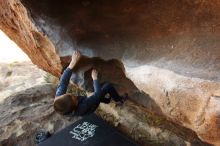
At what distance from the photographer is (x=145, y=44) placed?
2.95 metres

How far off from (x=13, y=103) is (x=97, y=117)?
1.50 metres

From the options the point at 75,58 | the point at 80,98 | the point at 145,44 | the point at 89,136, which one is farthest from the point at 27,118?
the point at 145,44

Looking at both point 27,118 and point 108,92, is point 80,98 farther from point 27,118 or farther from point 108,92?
point 27,118

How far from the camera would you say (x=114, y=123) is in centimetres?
411

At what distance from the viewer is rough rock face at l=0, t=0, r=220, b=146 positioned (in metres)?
2.14

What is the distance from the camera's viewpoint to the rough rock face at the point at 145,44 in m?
2.14

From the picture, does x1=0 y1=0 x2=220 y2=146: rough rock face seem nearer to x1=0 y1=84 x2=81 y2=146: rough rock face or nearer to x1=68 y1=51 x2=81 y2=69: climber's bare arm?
x1=68 y1=51 x2=81 y2=69: climber's bare arm

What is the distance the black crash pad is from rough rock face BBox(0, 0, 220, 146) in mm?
624

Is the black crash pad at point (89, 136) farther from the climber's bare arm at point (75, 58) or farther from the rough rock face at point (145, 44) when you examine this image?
the climber's bare arm at point (75, 58)

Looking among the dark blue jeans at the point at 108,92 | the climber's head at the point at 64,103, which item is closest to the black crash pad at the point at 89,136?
the dark blue jeans at the point at 108,92

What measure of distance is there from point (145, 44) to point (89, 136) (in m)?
1.37

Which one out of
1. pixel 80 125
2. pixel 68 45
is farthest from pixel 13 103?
pixel 68 45

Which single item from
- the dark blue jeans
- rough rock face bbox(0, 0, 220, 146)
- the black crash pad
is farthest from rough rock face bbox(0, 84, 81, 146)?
the dark blue jeans

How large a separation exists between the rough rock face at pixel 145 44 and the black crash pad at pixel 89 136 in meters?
0.62
